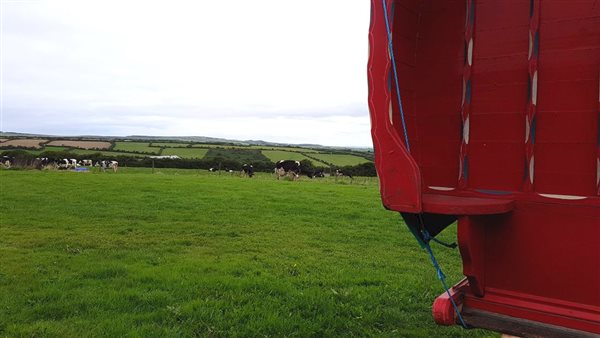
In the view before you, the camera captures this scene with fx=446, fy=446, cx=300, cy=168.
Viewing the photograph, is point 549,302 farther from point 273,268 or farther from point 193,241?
point 193,241

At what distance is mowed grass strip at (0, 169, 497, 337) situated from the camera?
5.45 metres

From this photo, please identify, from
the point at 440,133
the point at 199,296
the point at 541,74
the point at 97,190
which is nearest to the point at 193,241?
the point at 199,296

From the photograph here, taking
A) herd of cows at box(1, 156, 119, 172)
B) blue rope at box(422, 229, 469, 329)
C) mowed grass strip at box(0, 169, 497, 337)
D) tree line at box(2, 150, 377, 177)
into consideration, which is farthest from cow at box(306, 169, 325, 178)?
blue rope at box(422, 229, 469, 329)

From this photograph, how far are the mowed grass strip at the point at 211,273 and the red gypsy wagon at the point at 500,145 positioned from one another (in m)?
2.54

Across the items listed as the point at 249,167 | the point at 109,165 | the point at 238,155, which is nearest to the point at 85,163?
the point at 109,165

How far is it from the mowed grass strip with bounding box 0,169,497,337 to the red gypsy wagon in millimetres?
2539

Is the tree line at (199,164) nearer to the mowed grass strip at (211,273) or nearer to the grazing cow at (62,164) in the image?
the grazing cow at (62,164)

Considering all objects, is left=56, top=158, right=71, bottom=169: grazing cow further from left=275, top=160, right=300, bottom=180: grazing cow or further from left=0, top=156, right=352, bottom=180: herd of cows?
left=275, top=160, right=300, bottom=180: grazing cow

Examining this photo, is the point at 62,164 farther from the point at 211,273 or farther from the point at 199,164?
the point at 211,273

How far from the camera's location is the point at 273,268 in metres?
7.89

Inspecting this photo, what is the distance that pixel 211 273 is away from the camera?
24.2ft

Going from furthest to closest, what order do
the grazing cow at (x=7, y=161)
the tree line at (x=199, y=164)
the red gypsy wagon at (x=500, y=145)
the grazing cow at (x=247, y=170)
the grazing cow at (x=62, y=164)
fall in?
the tree line at (x=199, y=164) < the grazing cow at (x=62, y=164) < the grazing cow at (x=247, y=170) < the grazing cow at (x=7, y=161) < the red gypsy wagon at (x=500, y=145)

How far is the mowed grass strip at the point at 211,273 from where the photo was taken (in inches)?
215

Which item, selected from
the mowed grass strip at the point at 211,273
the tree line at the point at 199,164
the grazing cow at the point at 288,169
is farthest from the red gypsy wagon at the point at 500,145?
the tree line at the point at 199,164
